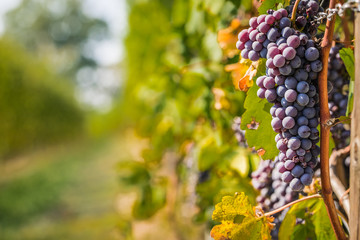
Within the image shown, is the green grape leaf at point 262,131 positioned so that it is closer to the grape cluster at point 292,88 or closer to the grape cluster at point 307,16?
the grape cluster at point 292,88

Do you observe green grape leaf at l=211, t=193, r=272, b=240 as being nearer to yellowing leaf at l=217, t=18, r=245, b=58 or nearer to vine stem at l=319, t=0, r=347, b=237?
vine stem at l=319, t=0, r=347, b=237

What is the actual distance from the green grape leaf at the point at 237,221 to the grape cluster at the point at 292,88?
0.56ft

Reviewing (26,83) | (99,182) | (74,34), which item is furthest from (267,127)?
(74,34)

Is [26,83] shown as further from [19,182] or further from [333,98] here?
[333,98]

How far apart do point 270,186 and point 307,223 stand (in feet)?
0.72

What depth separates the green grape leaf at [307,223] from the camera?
1043 millimetres

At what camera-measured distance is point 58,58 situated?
40.7 metres

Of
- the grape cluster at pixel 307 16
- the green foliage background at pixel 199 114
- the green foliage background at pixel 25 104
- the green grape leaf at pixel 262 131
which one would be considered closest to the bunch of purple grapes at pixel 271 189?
the green foliage background at pixel 199 114

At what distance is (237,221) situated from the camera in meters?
0.96

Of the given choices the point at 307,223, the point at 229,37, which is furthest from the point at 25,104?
the point at 307,223

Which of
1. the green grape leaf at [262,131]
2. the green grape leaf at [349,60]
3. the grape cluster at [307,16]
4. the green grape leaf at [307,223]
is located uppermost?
the grape cluster at [307,16]

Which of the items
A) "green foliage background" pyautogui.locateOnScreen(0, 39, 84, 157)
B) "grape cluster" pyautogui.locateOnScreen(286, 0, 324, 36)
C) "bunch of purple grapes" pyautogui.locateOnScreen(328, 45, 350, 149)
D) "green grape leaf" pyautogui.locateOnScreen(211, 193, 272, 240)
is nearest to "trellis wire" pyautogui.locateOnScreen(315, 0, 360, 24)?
"grape cluster" pyautogui.locateOnScreen(286, 0, 324, 36)

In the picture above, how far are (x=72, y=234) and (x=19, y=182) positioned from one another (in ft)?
16.3

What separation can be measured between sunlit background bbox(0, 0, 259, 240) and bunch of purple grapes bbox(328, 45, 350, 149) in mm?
295
